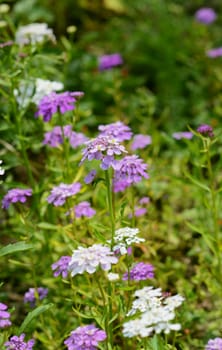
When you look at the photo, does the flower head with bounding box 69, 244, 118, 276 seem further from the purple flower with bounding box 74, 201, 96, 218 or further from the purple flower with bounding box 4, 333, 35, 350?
the purple flower with bounding box 74, 201, 96, 218

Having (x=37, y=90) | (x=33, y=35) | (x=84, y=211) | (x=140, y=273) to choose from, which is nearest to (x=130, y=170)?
(x=140, y=273)

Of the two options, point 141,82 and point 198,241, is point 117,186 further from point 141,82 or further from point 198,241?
point 141,82

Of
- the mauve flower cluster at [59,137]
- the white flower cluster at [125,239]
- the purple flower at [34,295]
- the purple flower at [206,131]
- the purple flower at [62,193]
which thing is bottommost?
the white flower cluster at [125,239]

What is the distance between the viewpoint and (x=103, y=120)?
3.73 meters

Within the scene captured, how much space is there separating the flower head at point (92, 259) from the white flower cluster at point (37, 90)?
0.89 metres

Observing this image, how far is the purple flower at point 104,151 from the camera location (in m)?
1.67

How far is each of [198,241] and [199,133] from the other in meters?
0.87

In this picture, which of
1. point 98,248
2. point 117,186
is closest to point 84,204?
point 117,186

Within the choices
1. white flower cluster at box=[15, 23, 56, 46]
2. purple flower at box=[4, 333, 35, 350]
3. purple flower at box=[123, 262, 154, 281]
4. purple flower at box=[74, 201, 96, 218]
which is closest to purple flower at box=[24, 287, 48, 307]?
purple flower at box=[74, 201, 96, 218]

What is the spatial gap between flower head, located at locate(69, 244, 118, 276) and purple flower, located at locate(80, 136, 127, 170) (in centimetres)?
21

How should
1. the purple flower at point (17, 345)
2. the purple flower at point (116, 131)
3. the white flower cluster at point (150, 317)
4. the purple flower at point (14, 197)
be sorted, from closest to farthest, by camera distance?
the white flower cluster at point (150, 317), the purple flower at point (17, 345), the purple flower at point (116, 131), the purple flower at point (14, 197)

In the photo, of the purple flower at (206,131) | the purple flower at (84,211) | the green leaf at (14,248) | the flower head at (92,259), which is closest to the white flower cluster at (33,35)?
the purple flower at (84,211)

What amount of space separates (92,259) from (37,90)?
3.28 ft

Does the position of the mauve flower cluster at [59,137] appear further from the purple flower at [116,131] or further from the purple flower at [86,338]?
the purple flower at [86,338]
